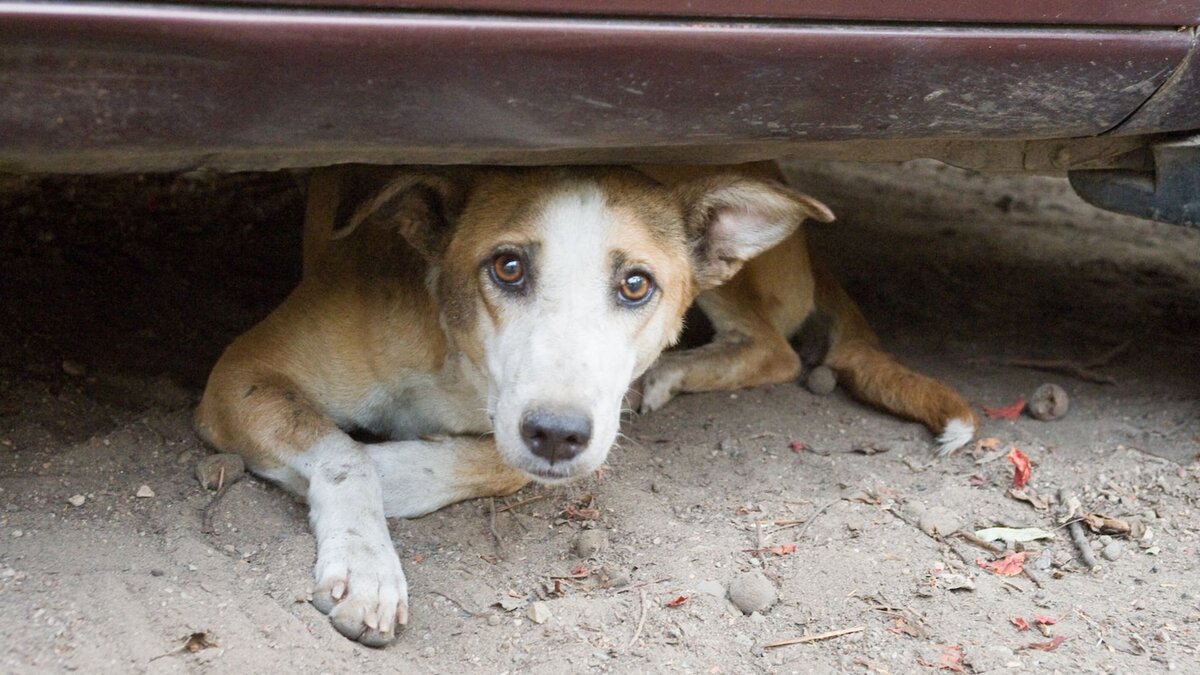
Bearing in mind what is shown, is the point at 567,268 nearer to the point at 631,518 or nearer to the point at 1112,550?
the point at 631,518

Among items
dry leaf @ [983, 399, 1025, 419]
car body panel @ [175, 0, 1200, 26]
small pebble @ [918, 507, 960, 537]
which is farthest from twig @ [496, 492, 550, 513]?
dry leaf @ [983, 399, 1025, 419]

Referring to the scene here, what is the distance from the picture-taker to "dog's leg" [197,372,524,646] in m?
2.54

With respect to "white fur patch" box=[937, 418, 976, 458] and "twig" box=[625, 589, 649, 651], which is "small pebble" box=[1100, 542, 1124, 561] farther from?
"twig" box=[625, 589, 649, 651]

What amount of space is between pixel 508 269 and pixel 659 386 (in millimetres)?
1136

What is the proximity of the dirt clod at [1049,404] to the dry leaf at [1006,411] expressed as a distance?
54 millimetres

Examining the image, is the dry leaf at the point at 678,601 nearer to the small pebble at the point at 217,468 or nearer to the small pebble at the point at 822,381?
the small pebble at the point at 217,468

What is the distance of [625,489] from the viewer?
313 cm

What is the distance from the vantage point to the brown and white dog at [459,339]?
252 centimetres

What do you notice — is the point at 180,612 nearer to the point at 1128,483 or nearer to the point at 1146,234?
the point at 1128,483

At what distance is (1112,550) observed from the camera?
288 cm

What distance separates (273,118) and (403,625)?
105cm

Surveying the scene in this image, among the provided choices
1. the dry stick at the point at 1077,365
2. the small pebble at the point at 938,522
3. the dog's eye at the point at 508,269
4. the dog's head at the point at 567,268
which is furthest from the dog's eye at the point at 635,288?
the dry stick at the point at 1077,365

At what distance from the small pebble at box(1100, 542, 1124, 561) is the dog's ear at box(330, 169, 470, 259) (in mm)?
1828

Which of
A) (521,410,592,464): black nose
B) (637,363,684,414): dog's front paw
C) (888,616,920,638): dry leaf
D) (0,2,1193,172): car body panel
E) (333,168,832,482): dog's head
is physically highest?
(0,2,1193,172): car body panel
